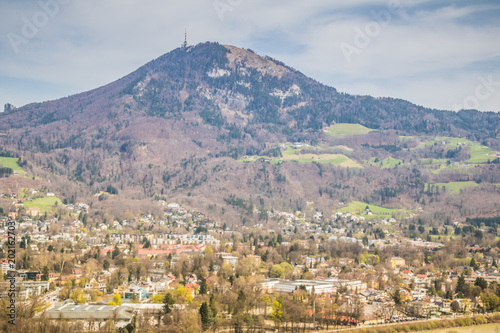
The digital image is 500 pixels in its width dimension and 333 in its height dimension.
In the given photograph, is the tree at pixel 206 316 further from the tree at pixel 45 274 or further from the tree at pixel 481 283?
the tree at pixel 481 283

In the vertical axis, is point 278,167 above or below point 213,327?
above

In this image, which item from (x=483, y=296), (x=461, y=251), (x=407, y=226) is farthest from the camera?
(x=407, y=226)

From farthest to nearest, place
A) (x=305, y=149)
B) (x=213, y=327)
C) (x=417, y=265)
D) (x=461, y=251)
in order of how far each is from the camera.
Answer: (x=305, y=149), (x=461, y=251), (x=417, y=265), (x=213, y=327)

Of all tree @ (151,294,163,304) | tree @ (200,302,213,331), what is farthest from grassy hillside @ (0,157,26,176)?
tree @ (200,302,213,331)

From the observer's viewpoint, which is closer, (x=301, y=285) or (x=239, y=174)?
(x=301, y=285)

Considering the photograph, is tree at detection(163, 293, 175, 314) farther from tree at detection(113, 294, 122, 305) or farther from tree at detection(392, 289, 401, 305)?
tree at detection(392, 289, 401, 305)

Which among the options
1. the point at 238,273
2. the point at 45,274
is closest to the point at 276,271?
the point at 238,273

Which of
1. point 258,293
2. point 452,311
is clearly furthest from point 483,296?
point 258,293

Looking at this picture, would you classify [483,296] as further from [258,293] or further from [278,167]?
[278,167]
